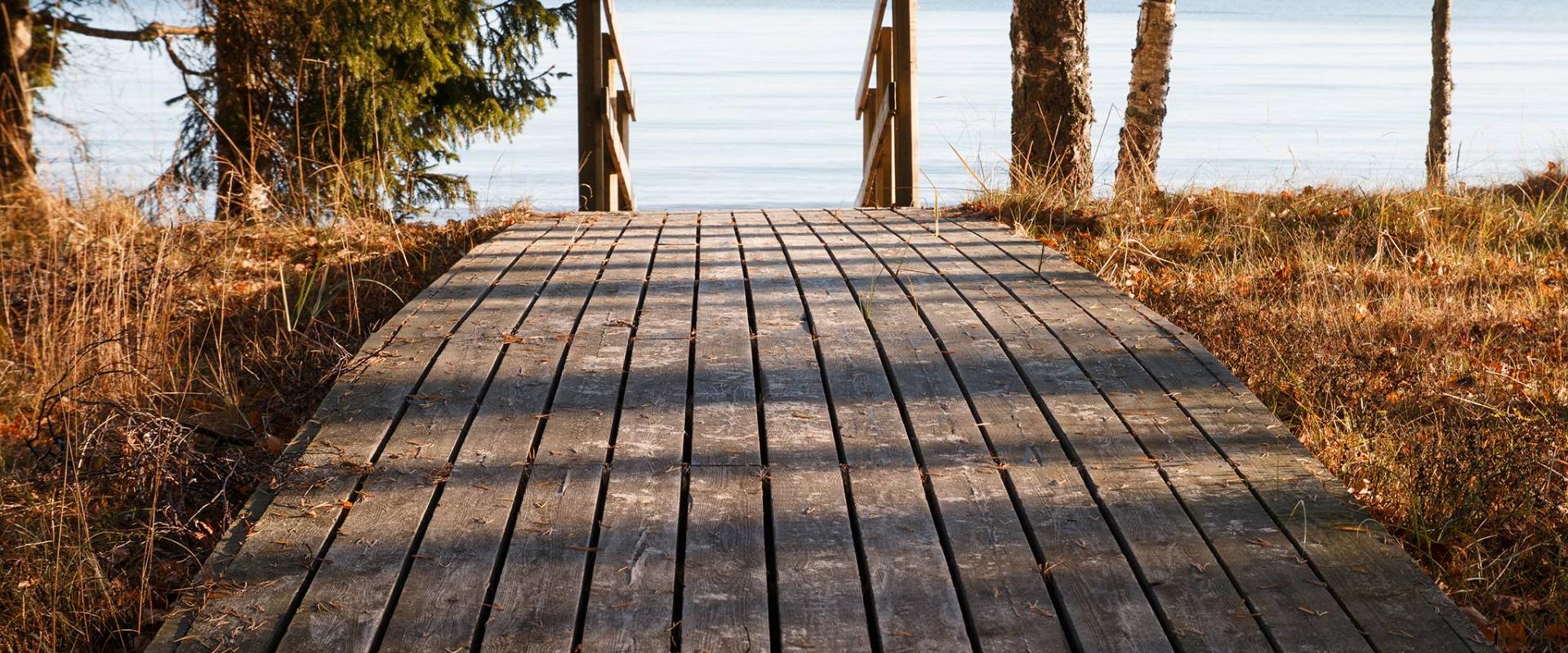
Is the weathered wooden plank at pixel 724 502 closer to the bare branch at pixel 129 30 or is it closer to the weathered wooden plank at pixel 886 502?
the weathered wooden plank at pixel 886 502

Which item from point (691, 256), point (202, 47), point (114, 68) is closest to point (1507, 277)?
point (691, 256)

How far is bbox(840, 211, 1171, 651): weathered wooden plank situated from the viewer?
2.14 metres

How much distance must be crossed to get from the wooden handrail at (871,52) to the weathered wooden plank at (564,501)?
3.96 meters

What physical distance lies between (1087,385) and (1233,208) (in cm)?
389

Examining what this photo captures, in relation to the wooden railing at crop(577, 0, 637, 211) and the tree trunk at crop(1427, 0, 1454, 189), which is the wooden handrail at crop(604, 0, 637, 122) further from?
the tree trunk at crop(1427, 0, 1454, 189)

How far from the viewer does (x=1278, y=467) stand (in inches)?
110

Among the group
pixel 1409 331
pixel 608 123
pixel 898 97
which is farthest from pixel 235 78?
pixel 1409 331

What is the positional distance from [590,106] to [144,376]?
12.7 ft

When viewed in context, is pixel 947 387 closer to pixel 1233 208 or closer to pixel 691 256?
pixel 691 256

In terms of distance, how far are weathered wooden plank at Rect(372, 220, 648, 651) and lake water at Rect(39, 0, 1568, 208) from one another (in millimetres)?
3343

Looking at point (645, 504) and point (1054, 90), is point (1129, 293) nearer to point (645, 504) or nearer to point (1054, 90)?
point (1054, 90)

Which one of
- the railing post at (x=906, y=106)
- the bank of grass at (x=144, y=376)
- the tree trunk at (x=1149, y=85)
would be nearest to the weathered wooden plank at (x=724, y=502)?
the bank of grass at (x=144, y=376)

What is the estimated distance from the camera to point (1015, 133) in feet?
25.0

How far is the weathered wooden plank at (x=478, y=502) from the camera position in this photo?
212 centimetres
